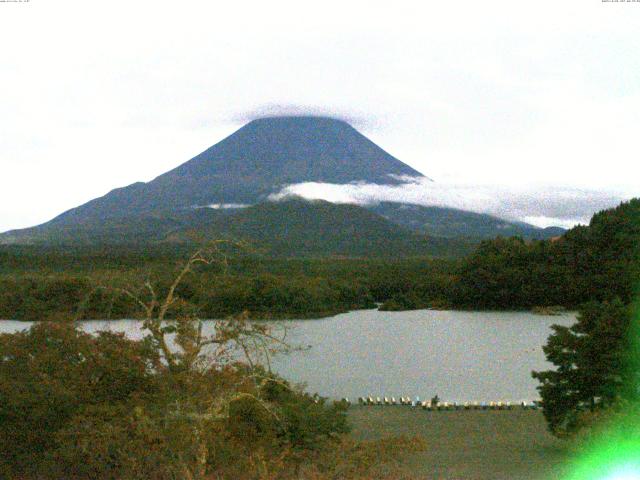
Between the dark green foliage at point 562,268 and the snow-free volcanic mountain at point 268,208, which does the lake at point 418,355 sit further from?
the snow-free volcanic mountain at point 268,208

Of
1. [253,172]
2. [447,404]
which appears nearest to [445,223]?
[253,172]

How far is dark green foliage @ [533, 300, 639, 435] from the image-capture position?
921 cm

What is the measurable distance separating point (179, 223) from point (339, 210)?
1391cm

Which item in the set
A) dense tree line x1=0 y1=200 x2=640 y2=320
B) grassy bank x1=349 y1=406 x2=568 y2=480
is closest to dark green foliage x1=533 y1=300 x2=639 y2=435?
grassy bank x1=349 y1=406 x2=568 y2=480

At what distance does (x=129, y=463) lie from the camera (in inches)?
187

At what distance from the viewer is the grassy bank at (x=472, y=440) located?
7.99 m

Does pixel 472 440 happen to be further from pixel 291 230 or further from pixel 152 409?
pixel 291 230

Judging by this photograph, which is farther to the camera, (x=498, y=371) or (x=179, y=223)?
(x=179, y=223)

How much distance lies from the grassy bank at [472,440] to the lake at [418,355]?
1.44 metres

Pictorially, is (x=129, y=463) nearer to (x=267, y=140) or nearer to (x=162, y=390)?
(x=162, y=390)

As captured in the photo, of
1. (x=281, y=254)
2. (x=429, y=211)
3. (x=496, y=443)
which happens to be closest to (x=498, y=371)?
(x=496, y=443)

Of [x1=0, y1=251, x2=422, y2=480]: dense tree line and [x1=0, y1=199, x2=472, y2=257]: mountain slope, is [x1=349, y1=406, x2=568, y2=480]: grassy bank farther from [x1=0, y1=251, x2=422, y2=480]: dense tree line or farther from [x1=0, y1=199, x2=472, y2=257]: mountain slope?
[x1=0, y1=199, x2=472, y2=257]: mountain slope

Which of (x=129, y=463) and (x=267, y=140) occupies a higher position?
(x=267, y=140)

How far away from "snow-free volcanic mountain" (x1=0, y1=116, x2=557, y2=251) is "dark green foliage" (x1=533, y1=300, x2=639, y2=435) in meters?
42.8
